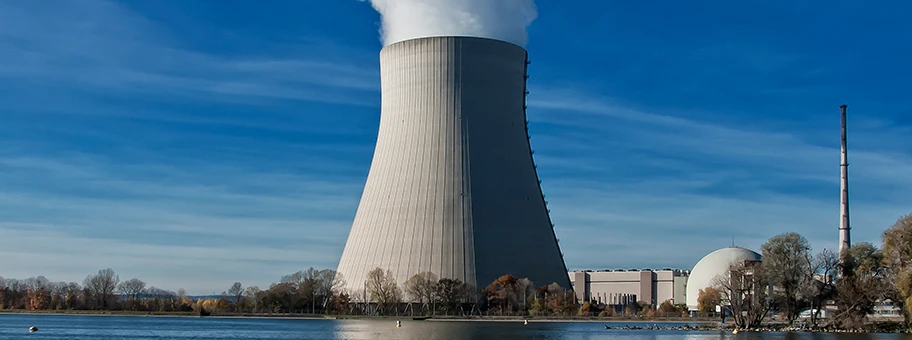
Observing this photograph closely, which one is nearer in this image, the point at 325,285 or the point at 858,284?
the point at 858,284

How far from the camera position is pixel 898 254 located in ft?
110

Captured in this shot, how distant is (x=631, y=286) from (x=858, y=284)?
35855 millimetres

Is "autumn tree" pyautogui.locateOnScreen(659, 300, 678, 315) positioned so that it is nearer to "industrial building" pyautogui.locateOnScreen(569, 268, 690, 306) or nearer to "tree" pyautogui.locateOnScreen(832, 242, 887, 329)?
"industrial building" pyautogui.locateOnScreen(569, 268, 690, 306)

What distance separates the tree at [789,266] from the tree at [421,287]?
15504mm

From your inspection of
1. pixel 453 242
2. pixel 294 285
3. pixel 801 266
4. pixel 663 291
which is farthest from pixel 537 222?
pixel 663 291

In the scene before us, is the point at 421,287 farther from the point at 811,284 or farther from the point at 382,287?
the point at 811,284

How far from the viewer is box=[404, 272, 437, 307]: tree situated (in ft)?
158

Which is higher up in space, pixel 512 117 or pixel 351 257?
pixel 512 117

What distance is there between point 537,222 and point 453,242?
3914 mm

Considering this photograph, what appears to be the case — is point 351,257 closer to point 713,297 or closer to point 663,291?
point 713,297

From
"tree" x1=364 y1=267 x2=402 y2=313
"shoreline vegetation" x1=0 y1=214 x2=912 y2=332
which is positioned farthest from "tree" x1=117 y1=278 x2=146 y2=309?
"tree" x1=364 y1=267 x2=402 y2=313

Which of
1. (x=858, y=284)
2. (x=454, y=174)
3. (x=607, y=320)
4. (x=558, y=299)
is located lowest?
(x=607, y=320)

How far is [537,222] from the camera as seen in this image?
156 feet

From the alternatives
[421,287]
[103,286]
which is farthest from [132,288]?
[421,287]
